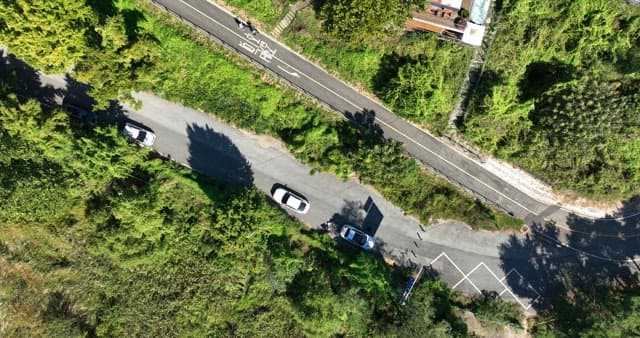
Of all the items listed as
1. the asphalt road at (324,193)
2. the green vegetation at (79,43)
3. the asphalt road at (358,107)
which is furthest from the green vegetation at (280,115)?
the green vegetation at (79,43)

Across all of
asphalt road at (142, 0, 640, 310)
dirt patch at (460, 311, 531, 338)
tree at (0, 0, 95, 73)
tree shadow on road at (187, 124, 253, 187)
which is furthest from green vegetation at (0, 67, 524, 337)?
asphalt road at (142, 0, 640, 310)

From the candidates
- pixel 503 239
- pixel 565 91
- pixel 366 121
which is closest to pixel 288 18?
pixel 366 121

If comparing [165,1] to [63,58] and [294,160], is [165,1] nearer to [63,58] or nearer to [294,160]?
[63,58]

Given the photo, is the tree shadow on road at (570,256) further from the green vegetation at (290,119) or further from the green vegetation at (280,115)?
the green vegetation at (290,119)

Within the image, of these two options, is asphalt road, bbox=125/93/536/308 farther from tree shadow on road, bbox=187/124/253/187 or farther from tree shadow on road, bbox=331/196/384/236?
tree shadow on road, bbox=331/196/384/236

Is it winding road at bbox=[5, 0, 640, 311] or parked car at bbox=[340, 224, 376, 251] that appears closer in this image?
winding road at bbox=[5, 0, 640, 311]

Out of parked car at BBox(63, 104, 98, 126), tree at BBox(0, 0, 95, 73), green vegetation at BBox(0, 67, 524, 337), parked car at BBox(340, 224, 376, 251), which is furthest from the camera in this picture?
parked car at BBox(340, 224, 376, 251)

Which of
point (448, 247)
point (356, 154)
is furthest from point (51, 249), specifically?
point (448, 247)
